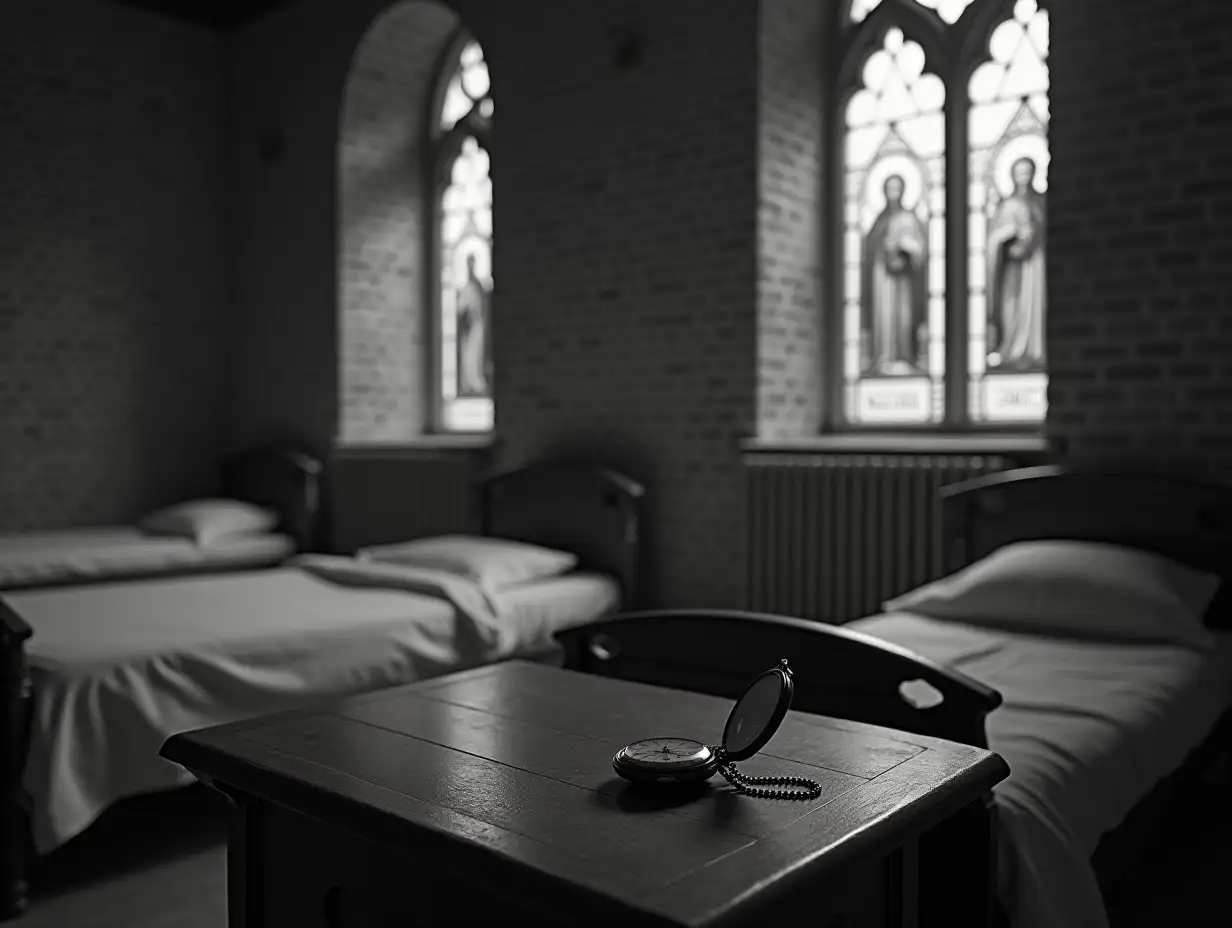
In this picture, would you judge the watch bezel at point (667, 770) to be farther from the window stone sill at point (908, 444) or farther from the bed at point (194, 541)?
the bed at point (194, 541)

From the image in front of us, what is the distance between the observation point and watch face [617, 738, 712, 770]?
1.37m

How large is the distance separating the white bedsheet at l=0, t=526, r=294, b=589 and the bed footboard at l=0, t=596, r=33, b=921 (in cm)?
234

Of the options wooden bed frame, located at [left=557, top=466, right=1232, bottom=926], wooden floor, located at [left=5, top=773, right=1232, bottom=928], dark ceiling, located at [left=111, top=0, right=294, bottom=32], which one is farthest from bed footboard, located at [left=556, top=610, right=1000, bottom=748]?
dark ceiling, located at [left=111, top=0, right=294, bottom=32]

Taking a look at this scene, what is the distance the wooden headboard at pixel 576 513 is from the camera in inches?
178

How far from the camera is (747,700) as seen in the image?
4.79ft

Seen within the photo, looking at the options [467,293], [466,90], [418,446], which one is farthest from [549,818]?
[466,90]

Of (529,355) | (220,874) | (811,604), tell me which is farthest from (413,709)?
(529,355)

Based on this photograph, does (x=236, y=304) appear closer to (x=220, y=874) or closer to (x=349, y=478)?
(x=349, y=478)

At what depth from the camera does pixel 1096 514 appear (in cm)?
338

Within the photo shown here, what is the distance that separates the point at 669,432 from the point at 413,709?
9.46 ft

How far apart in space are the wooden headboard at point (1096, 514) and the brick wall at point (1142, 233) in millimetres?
136

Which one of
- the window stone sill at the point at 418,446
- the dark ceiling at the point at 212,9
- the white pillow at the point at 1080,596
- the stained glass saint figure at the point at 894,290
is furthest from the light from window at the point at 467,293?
the white pillow at the point at 1080,596

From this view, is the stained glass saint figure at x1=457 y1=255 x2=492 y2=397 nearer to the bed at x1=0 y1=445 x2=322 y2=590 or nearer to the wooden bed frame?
the bed at x1=0 y1=445 x2=322 y2=590

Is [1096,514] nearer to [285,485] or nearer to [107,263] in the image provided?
[285,485]
